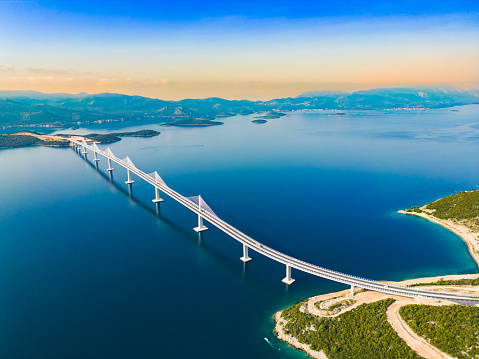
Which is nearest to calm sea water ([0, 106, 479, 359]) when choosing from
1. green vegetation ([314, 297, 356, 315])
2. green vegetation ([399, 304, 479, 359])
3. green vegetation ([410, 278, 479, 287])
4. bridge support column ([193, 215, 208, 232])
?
bridge support column ([193, 215, 208, 232])

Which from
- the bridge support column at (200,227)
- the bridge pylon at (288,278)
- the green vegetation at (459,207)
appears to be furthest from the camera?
the green vegetation at (459,207)

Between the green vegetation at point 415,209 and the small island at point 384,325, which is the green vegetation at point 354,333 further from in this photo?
the green vegetation at point 415,209

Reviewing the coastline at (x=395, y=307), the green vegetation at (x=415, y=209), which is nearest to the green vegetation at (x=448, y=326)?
the coastline at (x=395, y=307)

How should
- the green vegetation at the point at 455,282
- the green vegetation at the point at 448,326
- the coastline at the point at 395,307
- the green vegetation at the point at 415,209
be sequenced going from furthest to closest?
the green vegetation at the point at 415,209 → the green vegetation at the point at 455,282 → the coastline at the point at 395,307 → the green vegetation at the point at 448,326

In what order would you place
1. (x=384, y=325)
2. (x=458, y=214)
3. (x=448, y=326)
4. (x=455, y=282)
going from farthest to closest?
(x=458, y=214) → (x=455, y=282) → (x=384, y=325) → (x=448, y=326)

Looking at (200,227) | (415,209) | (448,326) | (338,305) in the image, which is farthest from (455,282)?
(200,227)

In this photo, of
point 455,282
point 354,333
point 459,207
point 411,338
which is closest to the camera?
point 411,338

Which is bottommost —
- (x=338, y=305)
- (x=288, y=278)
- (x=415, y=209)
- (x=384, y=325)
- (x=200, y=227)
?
(x=288, y=278)

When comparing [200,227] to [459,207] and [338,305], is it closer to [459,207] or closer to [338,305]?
[338,305]
